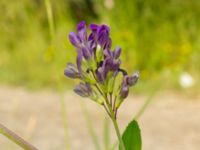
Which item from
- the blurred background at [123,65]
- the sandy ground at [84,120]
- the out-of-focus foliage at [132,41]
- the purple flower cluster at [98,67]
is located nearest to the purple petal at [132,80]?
the purple flower cluster at [98,67]

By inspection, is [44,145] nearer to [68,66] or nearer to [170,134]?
[170,134]

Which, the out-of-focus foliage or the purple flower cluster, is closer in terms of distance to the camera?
the purple flower cluster

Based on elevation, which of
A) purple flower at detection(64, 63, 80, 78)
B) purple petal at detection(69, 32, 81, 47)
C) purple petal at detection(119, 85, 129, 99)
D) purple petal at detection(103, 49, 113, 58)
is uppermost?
purple petal at detection(103, 49, 113, 58)

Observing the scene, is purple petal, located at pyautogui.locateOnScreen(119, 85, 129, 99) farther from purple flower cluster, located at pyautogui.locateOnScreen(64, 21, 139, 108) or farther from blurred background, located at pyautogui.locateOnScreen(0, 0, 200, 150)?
blurred background, located at pyautogui.locateOnScreen(0, 0, 200, 150)

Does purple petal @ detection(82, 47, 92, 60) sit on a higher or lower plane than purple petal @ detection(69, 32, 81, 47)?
lower

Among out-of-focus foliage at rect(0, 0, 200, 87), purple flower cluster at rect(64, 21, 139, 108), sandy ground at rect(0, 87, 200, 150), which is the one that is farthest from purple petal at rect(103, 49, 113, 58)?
out-of-focus foliage at rect(0, 0, 200, 87)

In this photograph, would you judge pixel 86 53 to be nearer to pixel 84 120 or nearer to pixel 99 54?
pixel 99 54

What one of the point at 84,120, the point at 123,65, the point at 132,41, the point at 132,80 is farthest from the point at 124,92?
the point at 132,41
